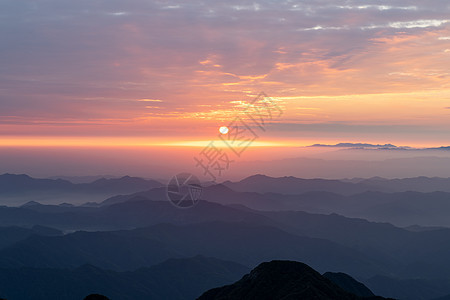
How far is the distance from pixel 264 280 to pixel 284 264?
9.41 metres

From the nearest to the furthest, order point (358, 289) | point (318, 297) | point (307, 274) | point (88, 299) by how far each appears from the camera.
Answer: point (88, 299), point (318, 297), point (307, 274), point (358, 289)

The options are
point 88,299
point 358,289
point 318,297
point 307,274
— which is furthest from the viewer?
point 358,289

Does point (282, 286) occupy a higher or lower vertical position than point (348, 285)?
higher

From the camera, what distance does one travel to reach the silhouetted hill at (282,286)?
112250mm

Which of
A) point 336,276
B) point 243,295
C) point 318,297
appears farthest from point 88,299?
point 336,276

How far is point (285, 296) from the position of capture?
11212 cm

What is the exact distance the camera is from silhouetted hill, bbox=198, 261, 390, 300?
112250 mm

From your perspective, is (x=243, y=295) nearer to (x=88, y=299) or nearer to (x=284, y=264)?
(x=284, y=264)

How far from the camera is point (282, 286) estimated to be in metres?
120

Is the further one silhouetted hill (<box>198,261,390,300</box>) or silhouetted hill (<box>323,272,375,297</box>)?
silhouetted hill (<box>323,272,375,297</box>)

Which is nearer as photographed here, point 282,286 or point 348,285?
point 282,286

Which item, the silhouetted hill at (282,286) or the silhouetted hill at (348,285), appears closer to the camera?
the silhouetted hill at (282,286)

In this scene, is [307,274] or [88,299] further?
[307,274]

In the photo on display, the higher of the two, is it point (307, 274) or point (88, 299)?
point (307, 274)
